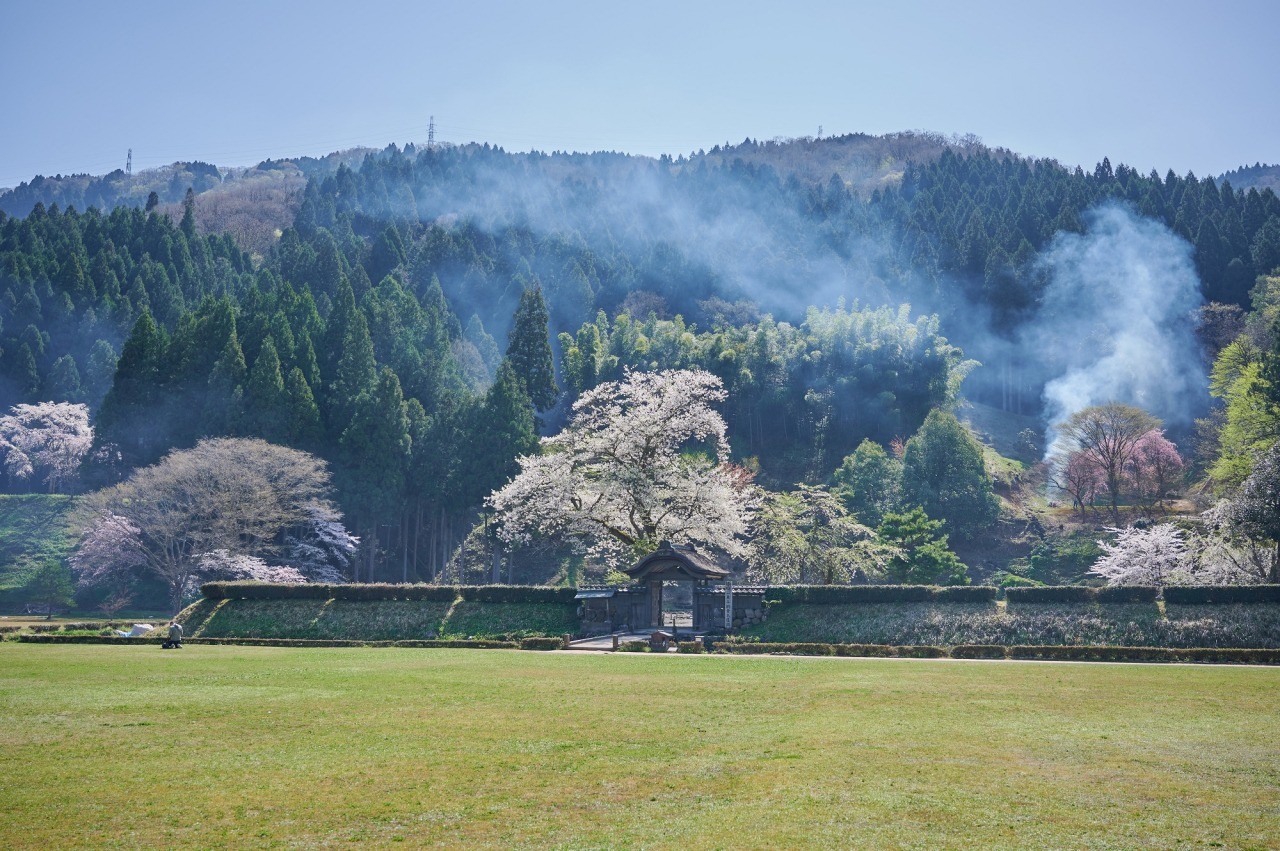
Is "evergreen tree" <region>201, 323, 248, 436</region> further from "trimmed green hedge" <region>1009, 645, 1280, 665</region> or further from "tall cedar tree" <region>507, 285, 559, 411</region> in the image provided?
"trimmed green hedge" <region>1009, 645, 1280, 665</region>

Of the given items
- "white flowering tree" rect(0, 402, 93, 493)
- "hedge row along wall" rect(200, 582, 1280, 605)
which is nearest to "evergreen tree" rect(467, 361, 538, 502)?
"hedge row along wall" rect(200, 582, 1280, 605)

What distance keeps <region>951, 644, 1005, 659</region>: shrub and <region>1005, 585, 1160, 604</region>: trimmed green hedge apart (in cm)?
498

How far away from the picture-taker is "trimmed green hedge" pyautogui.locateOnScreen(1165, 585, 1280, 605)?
35709mm

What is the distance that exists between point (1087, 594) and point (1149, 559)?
46.6ft

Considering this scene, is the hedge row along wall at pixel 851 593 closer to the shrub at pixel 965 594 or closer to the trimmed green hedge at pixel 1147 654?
the shrub at pixel 965 594

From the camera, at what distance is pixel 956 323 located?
10388cm

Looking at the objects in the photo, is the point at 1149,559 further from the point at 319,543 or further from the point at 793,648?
the point at 319,543

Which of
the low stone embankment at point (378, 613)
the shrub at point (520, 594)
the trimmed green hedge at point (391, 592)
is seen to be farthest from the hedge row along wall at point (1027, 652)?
the trimmed green hedge at point (391, 592)

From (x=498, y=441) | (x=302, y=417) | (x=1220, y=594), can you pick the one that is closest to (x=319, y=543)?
(x=302, y=417)

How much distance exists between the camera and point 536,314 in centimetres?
8312

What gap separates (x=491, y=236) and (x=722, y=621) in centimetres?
9932

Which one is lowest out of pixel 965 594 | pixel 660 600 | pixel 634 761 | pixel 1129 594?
pixel 634 761

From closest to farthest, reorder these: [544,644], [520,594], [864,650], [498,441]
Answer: [864,650], [544,644], [520,594], [498,441]

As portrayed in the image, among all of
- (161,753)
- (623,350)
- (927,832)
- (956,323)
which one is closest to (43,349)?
(623,350)
